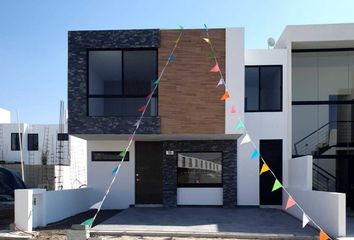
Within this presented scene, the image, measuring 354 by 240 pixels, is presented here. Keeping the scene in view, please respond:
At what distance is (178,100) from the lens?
40.7 feet

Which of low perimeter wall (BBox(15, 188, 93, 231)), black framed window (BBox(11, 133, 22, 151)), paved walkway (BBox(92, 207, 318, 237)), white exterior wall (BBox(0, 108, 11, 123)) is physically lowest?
paved walkway (BBox(92, 207, 318, 237))

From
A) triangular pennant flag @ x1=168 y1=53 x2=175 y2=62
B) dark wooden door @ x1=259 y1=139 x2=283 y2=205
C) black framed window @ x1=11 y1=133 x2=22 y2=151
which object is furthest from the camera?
black framed window @ x1=11 y1=133 x2=22 y2=151

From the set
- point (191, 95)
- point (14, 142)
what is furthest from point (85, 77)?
point (14, 142)

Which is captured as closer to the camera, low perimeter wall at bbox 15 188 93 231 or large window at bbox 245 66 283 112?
low perimeter wall at bbox 15 188 93 231

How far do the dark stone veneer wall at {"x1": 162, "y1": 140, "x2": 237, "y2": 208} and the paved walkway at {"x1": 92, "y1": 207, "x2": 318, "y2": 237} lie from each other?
0.68 metres

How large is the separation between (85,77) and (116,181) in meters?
4.84

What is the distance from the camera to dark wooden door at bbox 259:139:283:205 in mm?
14406

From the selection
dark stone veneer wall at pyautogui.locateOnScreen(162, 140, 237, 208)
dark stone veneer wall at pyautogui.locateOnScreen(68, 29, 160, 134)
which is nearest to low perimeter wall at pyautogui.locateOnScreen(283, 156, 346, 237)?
dark stone veneer wall at pyautogui.locateOnScreen(162, 140, 237, 208)

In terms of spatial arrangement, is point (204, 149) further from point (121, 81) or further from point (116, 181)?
point (121, 81)

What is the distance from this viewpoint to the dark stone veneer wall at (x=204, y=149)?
14.5 m

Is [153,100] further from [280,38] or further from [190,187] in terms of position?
[280,38]

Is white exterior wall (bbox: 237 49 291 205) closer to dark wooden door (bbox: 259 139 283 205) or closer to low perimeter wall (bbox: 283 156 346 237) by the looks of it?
dark wooden door (bbox: 259 139 283 205)

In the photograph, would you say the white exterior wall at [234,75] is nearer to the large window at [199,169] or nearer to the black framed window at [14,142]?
the large window at [199,169]

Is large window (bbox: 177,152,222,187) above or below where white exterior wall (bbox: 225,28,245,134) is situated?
below
